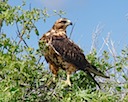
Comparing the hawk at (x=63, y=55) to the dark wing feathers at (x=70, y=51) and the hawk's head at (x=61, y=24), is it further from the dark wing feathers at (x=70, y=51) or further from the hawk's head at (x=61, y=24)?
the hawk's head at (x=61, y=24)

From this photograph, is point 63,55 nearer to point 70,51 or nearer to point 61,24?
point 70,51

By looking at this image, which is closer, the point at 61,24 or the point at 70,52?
the point at 70,52

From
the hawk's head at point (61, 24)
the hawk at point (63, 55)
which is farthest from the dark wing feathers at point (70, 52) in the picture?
the hawk's head at point (61, 24)

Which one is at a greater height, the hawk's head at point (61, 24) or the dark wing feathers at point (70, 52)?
the hawk's head at point (61, 24)

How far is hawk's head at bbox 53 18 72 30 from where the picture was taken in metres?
4.84

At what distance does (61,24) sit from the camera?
4.89 metres

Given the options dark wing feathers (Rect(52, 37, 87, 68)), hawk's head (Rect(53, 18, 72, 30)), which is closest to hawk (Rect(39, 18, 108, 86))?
dark wing feathers (Rect(52, 37, 87, 68))

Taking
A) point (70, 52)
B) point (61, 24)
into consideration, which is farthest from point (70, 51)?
point (61, 24)

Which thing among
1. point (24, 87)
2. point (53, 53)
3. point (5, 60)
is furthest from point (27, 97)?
point (53, 53)

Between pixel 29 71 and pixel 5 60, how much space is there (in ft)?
0.70

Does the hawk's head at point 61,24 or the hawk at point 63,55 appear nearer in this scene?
the hawk at point 63,55

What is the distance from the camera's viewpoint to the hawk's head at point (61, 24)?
4840 mm

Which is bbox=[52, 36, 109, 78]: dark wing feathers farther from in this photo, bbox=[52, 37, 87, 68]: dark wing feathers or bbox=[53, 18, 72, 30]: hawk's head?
bbox=[53, 18, 72, 30]: hawk's head

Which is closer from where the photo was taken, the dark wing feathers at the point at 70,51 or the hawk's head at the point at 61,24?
the dark wing feathers at the point at 70,51
